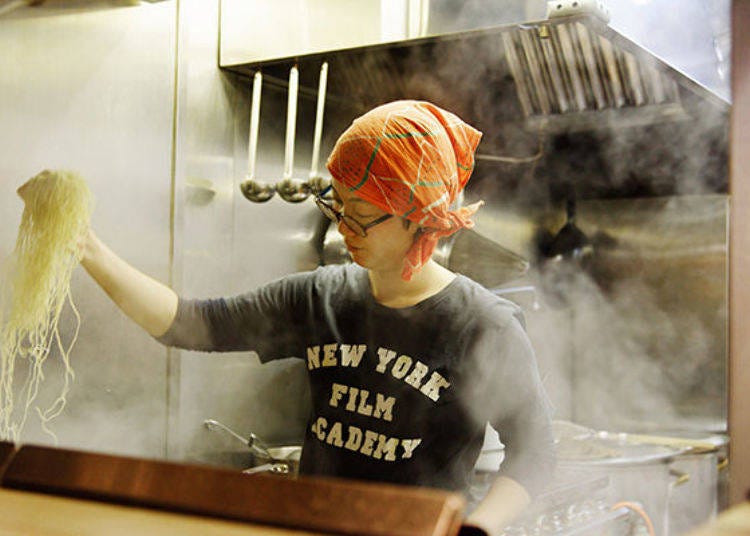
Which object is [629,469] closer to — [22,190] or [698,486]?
[698,486]

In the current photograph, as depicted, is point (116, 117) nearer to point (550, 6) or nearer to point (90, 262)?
point (90, 262)

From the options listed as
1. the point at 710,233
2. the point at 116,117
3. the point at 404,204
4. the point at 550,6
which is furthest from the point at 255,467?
the point at 710,233

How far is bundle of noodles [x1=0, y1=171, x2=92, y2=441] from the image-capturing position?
4.58ft

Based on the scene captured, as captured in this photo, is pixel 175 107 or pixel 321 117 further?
pixel 175 107

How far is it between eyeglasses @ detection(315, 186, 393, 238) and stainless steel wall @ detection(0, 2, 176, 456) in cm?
37

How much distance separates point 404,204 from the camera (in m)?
1.26

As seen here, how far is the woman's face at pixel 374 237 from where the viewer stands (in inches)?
50.8

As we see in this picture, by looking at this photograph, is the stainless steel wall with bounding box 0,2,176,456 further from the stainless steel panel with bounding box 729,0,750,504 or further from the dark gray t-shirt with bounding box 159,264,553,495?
the stainless steel panel with bounding box 729,0,750,504

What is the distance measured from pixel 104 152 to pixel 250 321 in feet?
1.44

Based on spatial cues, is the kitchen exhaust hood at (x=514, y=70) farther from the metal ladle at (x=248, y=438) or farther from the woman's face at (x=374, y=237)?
the metal ladle at (x=248, y=438)

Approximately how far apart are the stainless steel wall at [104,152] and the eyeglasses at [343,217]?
1.23ft

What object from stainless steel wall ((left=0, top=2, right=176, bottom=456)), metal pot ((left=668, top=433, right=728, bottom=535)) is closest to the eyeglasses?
stainless steel wall ((left=0, top=2, right=176, bottom=456))

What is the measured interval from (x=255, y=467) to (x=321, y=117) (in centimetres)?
67

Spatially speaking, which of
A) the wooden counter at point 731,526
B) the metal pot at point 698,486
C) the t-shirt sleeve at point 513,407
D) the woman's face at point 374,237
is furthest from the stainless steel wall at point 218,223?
the metal pot at point 698,486
